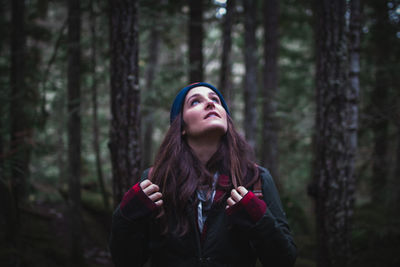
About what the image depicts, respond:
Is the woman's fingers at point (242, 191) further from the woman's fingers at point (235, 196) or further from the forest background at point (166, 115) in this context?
the forest background at point (166, 115)

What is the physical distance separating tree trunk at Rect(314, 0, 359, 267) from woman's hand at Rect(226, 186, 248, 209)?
92.3 inches

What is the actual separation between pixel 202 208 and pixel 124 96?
236 cm

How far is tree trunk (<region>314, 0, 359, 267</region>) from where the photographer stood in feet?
12.4

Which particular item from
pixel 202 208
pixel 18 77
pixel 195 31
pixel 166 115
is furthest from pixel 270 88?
pixel 202 208

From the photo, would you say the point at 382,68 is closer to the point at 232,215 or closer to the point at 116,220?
the point at 232,215

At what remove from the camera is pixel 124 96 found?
3.92 metres

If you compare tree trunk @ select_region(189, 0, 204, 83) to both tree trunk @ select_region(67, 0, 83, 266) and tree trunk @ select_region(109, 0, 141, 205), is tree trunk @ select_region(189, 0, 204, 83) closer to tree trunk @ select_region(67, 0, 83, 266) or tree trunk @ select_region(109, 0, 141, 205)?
tree trunk @ select_region(67, 0, 83, 266)

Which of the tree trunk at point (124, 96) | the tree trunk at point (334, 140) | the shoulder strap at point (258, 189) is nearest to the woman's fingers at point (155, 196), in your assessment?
the shoulder strap at point (258, 189)

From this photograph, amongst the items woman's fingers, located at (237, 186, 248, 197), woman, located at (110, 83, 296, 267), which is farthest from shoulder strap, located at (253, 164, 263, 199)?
woman's fingers, located at (237, 186, 248, 197)

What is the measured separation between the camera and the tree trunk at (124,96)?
12.6ft

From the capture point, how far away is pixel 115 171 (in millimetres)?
4039

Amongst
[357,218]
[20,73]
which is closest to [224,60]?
[20,73]

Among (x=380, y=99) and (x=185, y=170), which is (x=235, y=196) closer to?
(x=185, y=170)

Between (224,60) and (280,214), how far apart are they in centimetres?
395
